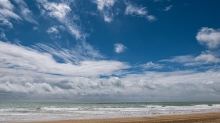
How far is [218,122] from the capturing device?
1823 cm

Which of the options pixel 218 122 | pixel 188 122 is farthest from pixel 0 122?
pixel 218 122

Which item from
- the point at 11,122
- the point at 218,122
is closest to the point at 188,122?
the point at 218,122

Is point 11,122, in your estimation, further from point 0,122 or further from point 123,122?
point 123,122

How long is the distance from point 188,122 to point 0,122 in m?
19.4

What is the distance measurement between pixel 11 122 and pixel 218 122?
826 inches

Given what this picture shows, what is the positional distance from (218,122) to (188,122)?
2707mm

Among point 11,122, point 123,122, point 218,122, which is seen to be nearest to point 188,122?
point 218,122

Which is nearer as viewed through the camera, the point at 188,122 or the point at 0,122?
the point at 188,122

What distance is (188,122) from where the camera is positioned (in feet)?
61.5

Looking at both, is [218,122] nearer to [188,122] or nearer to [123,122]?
[188,122]

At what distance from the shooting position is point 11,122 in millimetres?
20359

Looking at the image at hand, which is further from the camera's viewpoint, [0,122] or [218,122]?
[0,122]

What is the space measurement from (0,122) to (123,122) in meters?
13.0

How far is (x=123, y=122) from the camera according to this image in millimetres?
19125
